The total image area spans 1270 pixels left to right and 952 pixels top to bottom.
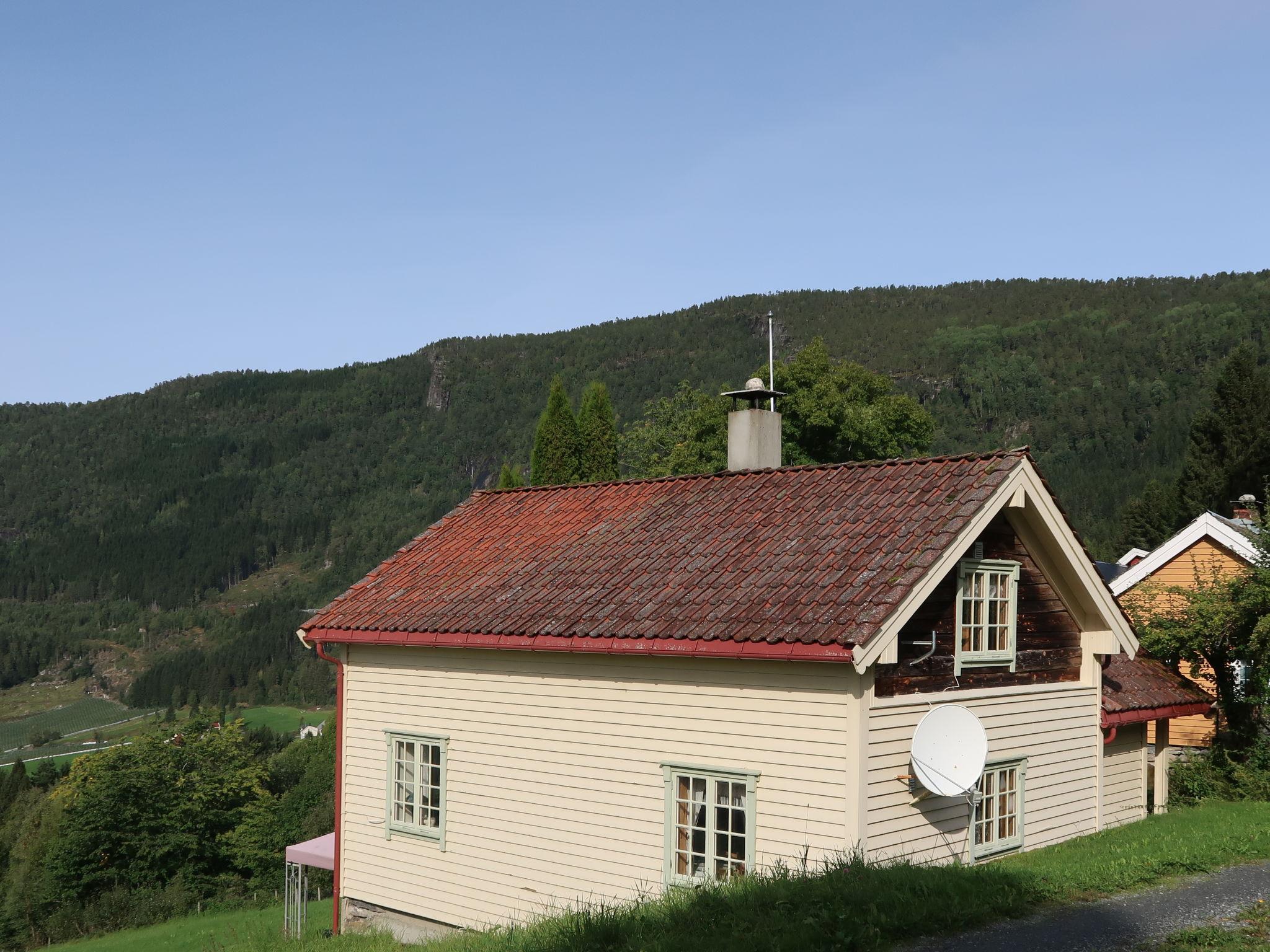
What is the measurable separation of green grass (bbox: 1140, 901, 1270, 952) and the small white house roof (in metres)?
16.7

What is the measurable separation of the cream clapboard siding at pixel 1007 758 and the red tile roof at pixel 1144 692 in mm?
667

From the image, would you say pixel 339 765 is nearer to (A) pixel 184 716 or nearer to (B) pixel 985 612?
(B) pixel 985 612

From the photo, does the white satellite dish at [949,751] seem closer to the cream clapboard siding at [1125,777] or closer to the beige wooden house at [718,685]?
the beige wooden house at [718,685]

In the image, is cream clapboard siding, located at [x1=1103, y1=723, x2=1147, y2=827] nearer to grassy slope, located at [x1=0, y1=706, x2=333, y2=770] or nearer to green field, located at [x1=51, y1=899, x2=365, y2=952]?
green field, located at [x1=51, y1=899, x2=365, y2=952]

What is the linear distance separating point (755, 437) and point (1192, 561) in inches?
528

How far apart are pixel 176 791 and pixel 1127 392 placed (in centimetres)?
10199

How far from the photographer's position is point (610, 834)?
13523 mm

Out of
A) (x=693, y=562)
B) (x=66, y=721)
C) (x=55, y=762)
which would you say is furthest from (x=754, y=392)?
(x=66, y=721)

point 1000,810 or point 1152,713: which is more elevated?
point 1152,713

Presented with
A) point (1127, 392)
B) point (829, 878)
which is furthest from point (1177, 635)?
point (1127, 392)

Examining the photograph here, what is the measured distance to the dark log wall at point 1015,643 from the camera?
12648 mm

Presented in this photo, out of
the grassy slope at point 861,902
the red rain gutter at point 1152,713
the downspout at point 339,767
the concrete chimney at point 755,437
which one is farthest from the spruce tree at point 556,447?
the grassy slope at point 861,902

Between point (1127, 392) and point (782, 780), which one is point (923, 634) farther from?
point (1127, 392)

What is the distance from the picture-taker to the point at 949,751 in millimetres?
12344
